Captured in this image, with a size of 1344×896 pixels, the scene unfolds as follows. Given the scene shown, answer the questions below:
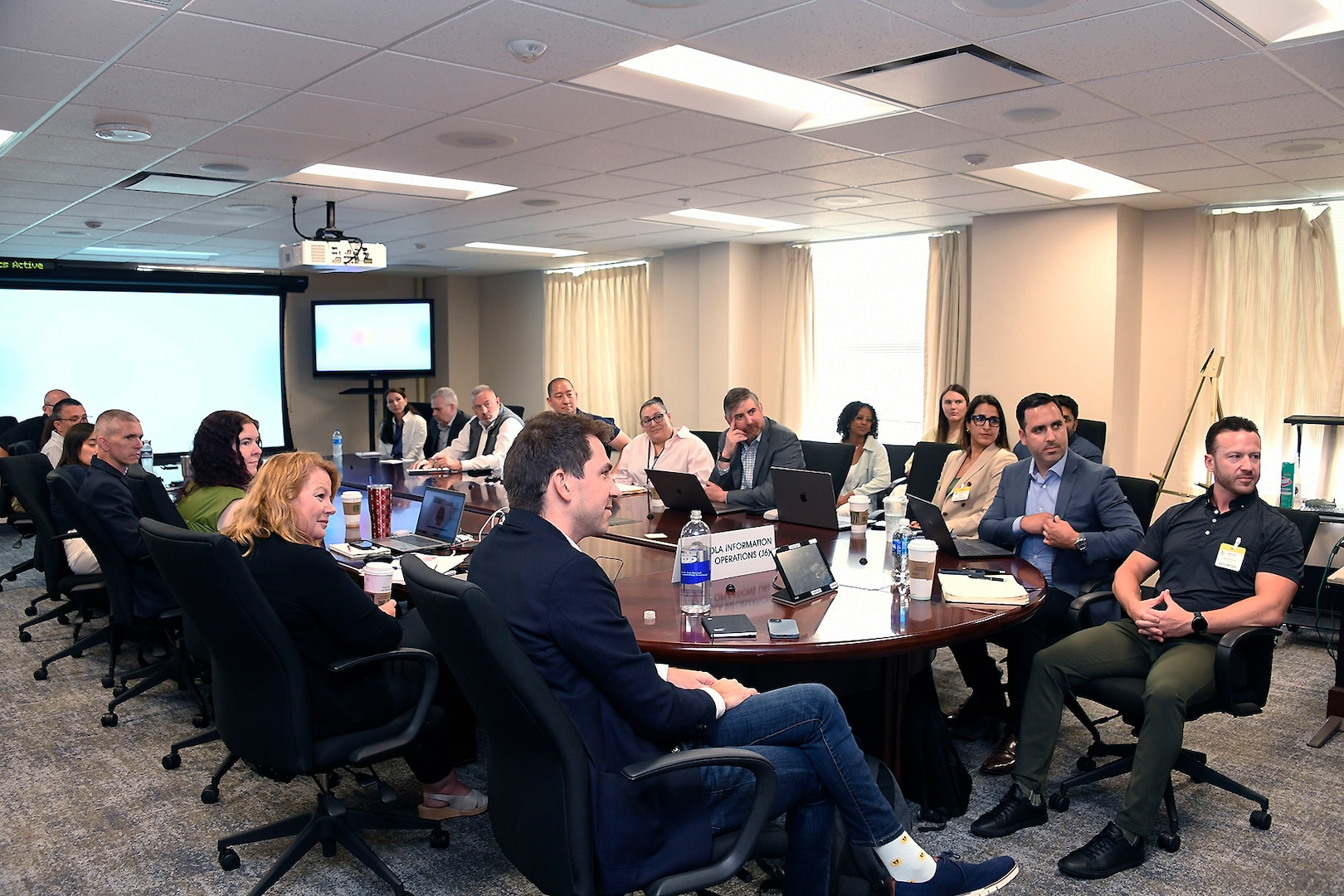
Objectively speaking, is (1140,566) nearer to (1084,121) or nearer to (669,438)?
(1084,121)

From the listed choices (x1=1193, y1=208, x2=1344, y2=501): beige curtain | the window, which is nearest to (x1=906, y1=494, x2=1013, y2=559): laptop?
(x1=1193, y1=208, x2=1344, y2=501): beige curtain

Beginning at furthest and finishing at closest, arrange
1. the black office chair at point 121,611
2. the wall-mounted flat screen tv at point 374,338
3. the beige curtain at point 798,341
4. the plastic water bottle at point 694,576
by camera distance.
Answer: the wall-mounted flat screen tv at point 374,338 < the beige curtain at point 798,341 < the black office chair at point 121,611 < the plastic water bottle at point 694,576

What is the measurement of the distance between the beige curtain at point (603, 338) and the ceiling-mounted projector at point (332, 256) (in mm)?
4318

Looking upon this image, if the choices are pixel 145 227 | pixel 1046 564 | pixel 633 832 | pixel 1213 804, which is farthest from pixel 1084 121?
pixel 145 227

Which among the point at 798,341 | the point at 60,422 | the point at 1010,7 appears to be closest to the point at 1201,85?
the point at 1010,7

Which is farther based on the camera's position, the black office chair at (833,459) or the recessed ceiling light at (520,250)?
the recessed ceiling light at (520,250)

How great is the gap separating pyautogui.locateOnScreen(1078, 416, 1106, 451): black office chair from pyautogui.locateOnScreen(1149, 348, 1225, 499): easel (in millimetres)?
645

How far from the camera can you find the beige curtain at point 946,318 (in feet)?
26.2

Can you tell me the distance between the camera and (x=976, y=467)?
464cm

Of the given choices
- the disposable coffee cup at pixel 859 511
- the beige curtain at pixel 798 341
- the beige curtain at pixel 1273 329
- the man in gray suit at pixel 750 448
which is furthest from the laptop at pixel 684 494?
the beige curtain at pixel 798 341

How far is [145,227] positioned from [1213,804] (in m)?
8.07

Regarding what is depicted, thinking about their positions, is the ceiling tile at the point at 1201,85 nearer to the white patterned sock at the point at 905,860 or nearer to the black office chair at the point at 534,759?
the white patterned sock at the point at 905,860

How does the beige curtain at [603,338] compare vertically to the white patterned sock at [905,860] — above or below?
above

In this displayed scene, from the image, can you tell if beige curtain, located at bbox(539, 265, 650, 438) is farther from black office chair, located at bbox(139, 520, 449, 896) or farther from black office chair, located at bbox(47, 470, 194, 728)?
black office chair, located at bbox(139, 520, 449, 896)
